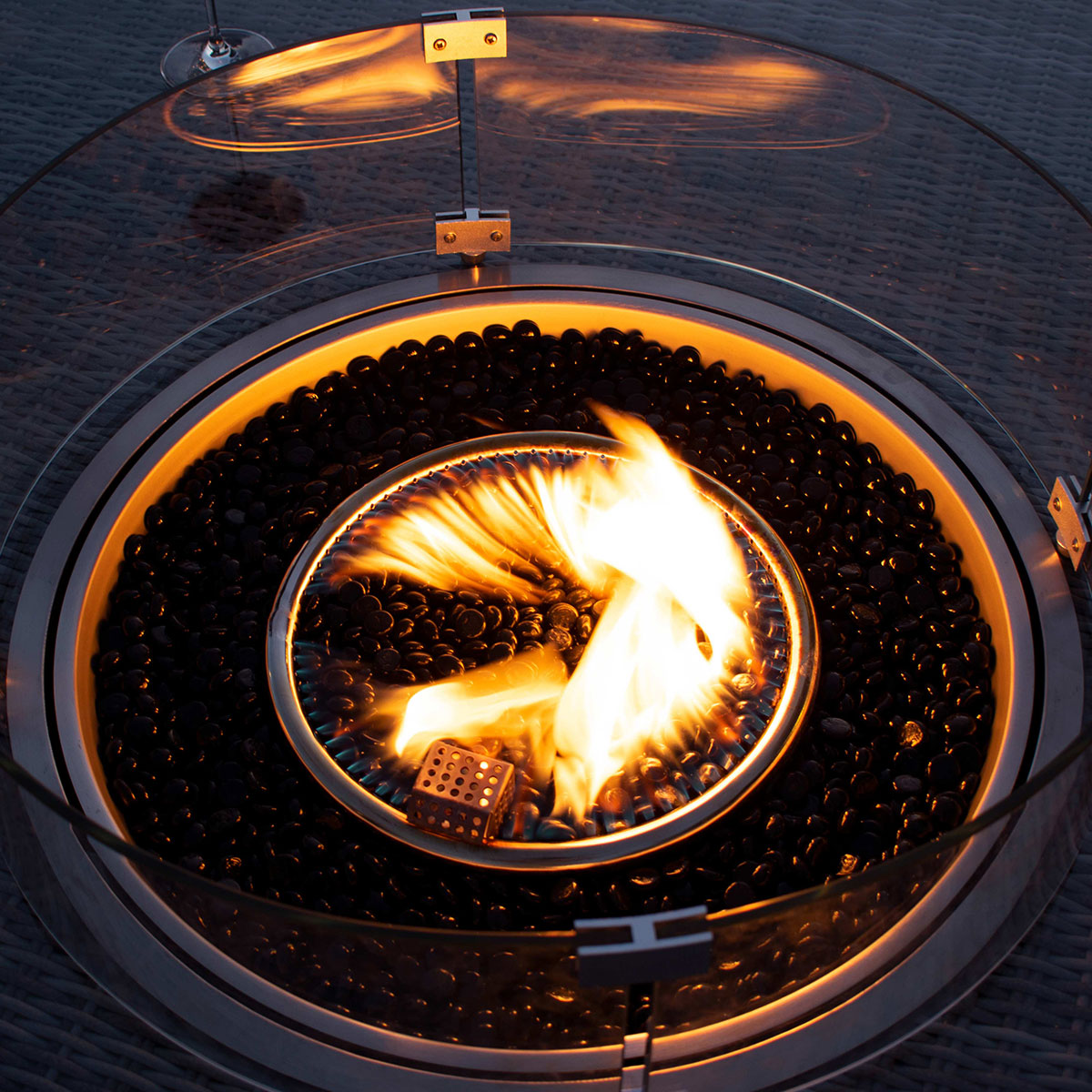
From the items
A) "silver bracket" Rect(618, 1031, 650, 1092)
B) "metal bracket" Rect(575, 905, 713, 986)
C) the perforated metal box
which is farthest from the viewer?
the perforated metal box

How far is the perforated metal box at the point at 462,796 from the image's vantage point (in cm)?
119

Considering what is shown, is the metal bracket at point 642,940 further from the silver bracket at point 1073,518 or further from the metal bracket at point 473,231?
the metal bracket at point 473,231

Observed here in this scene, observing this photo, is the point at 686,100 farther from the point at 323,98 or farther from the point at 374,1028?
the point at 374,1028

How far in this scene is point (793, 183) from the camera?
66.3 inches

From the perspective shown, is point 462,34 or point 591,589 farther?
point 462,34

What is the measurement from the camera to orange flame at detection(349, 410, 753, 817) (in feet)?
4.19

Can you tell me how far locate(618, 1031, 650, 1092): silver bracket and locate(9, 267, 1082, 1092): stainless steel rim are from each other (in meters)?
0.01

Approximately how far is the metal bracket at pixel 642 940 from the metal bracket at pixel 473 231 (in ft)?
3.40

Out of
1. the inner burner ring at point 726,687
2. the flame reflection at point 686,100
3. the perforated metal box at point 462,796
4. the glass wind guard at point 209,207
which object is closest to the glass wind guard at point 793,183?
the flame reflection at point 686,100

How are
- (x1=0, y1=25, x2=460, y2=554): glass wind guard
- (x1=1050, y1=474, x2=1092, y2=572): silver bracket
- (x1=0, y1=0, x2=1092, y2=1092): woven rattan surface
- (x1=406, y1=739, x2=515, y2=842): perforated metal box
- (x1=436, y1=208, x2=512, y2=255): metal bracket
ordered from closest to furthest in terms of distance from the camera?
(x1=406, y1=739, x2=515, y2=842): perforated metal box < (x1=1050, y1=474, x2=1092, y2=572): silver bracket < (x1=0, y1=25, x2=460, y2=554): glass wind guard < (x1=436, y1=208, x2=512, y2=255): metal bracket < (x1=0, y1=0, x2=1092, y2=1092): woven rattan surface

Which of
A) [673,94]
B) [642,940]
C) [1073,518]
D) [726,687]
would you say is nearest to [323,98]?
[673,94]

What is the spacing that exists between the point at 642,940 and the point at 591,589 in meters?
0.56

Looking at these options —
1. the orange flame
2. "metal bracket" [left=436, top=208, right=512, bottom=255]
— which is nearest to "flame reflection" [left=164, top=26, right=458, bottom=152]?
"metal bracket" [left=436, top=208, right=512, bottom=255]

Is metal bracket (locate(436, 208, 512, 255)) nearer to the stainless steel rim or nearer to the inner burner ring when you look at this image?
the stainless steel rim
